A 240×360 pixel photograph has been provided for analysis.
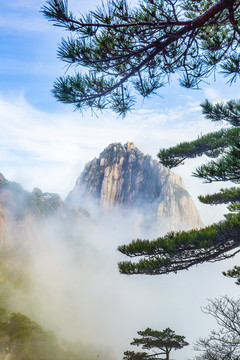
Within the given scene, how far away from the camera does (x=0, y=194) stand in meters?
70.8

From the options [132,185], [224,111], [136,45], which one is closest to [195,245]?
[136,45]

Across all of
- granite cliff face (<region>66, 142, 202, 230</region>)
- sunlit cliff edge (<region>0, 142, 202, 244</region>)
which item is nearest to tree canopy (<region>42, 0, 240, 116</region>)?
sunlit cliff edge (<region>0, 142, 202, 244</region>)

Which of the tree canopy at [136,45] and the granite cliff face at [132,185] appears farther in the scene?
the granite cliff face at [132,185]

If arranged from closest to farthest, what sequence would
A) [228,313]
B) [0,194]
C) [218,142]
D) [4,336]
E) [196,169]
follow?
[196,169]
[228,313]
[218,142]
[4,336]
[0,194]

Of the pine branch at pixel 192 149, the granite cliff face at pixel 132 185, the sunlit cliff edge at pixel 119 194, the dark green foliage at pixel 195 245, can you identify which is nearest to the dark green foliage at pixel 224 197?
the pine branch at pixel 192 149

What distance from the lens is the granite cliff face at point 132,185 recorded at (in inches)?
3263

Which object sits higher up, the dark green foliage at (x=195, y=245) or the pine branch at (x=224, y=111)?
the pine branch at (x=224, y=111)

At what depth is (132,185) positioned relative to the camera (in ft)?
301

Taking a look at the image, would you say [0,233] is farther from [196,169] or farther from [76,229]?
[196,169]

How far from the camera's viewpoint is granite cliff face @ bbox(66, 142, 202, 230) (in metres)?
82.9

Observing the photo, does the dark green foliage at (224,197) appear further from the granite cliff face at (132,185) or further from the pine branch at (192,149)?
the granite cliff face at (132,185)

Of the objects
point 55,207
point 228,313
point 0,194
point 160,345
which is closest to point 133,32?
point 228,313

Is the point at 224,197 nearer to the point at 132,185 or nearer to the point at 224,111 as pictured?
the point at 224,111

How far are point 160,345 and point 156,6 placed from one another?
11.6 meters
